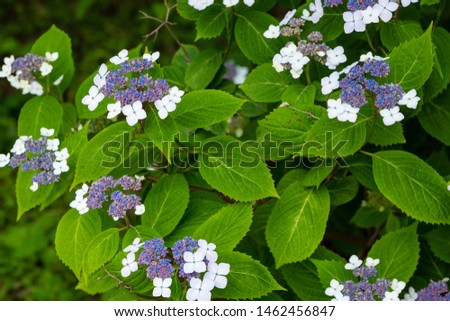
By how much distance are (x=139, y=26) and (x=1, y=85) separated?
1423mm

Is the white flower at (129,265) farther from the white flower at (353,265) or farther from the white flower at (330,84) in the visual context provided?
the white flower at (330,84)

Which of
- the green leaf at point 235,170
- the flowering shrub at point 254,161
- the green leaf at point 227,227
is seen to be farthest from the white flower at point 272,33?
the green leaf at point 227,227

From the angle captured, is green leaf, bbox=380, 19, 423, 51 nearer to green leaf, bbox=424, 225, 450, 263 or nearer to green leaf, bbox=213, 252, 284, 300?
green leaf, bbox=424, 225, 450, 263

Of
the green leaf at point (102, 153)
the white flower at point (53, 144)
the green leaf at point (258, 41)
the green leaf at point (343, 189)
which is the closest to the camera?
the green leaf at point (102, 153)

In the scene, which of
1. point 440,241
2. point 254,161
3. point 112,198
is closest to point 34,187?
point 112,198

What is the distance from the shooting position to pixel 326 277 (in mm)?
2400

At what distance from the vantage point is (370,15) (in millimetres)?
2346

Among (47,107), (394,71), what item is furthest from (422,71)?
(47,107)

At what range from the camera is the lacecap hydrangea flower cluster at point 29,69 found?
283 centimetres

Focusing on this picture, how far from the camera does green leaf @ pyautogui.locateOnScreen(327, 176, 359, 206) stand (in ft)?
8.74

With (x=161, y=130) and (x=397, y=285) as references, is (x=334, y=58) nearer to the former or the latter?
(x=161, y=130)

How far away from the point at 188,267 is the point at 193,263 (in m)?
0.02

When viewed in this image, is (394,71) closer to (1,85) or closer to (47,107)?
(47,107)

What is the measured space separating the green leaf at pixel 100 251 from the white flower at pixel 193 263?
16.2 inches
